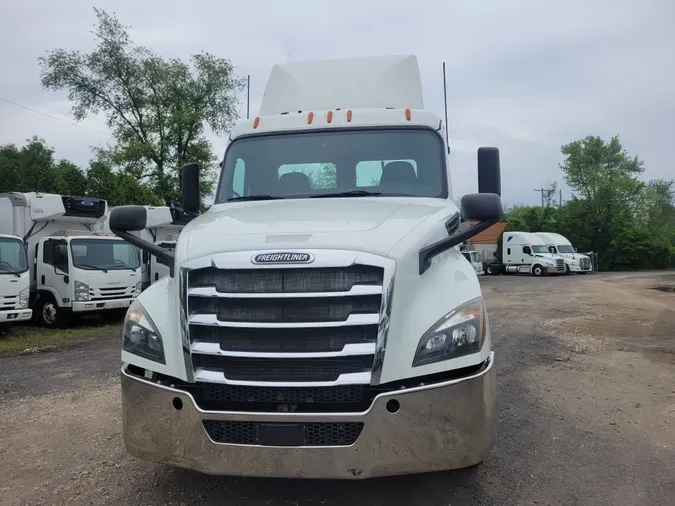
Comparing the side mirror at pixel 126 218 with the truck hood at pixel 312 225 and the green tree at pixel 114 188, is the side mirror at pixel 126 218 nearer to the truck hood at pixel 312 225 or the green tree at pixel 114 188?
the truck hood at pixel 312 225

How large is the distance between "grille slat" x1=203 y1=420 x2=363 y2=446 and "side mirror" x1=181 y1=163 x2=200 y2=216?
277 cm

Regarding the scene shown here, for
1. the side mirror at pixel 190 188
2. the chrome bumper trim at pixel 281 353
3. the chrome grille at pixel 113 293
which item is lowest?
the chrome grille at pixel 113 293

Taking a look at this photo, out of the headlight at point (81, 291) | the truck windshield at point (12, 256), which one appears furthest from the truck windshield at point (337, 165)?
the headlight at point (81, 291)

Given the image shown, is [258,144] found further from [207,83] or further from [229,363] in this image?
[207,83]

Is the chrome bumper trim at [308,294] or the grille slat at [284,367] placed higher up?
the chrome bumper trim at [308,294]

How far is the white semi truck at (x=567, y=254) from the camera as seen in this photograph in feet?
125

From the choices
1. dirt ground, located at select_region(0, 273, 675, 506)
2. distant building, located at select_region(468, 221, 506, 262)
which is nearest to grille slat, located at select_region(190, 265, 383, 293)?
dirt ground, located at select_region(0, 273, 675, 506)

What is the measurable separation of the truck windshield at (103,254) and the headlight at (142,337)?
35.7 ft

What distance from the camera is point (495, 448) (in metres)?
4.65

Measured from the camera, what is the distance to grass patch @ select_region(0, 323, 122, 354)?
10.7 metres

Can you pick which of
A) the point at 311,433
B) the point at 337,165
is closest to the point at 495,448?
the point at 311,433

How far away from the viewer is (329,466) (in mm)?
2875

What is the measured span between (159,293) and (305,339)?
112 cm

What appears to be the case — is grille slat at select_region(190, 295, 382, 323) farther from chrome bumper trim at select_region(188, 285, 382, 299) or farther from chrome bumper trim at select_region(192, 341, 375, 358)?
chrome bumper trim at select_region(192, 341, 375, 358)
